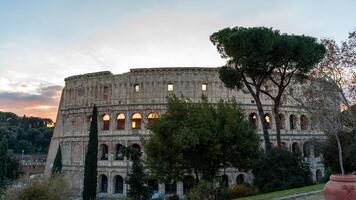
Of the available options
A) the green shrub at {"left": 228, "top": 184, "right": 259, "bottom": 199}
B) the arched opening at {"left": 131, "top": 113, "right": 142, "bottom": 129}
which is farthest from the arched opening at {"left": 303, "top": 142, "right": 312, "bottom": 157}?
the green shrub at {"left": 228, "top": 184, "right": 259, "bottom": 199}

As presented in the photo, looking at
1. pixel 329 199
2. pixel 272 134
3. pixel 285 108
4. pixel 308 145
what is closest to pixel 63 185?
pixel 329 199

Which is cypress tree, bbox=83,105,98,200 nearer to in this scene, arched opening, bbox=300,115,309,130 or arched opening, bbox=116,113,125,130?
arched opening, bbox=116,113,125,130

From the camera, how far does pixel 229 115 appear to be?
19078mm

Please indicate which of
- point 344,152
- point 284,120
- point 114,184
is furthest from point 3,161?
point 344,152

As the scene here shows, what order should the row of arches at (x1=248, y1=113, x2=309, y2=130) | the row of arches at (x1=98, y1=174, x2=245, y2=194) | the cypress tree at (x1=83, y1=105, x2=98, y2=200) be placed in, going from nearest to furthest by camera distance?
the cypress tree at (x1=83, y1=105, x2=98, y2=200) → the row of arches at (x1=98, y1=174, x2=245, y2=194) → the row of arches at (x1=248, y1=113, x2=309, y2=130)

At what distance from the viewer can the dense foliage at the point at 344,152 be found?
67.7 feet

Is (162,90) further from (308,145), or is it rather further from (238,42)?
(308,145)

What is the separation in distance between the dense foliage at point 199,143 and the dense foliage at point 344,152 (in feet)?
19.9

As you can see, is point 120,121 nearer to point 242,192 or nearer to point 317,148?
point 242,192

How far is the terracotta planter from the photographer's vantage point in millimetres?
7613

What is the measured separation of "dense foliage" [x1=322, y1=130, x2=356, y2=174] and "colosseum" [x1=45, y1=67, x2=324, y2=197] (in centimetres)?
1075

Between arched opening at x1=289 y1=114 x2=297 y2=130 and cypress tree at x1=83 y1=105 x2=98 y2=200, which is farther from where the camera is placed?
arched opening at x1=289 y1=114 x2=297 y2=130

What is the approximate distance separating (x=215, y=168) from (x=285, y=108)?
19.2 metres

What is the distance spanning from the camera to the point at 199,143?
1800cm
